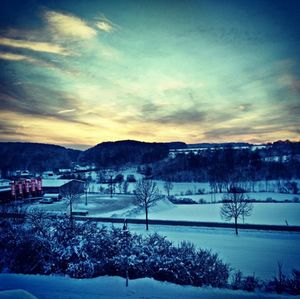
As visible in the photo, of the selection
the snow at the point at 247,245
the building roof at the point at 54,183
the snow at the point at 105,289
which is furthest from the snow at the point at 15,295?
the building roof at the point at 54,183

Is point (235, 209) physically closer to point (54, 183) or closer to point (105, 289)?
point (105, 289)

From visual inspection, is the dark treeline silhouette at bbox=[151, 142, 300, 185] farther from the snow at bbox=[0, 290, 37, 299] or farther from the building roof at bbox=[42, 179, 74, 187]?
the snow at bbox=[0, 290, 37, 299]

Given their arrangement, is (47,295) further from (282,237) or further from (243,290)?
(282,237)

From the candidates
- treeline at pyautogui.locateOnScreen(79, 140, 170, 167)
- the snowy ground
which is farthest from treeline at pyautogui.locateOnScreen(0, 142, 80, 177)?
the snowy ground

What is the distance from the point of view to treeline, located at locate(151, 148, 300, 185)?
72.0m

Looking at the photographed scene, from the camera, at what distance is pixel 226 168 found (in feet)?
266

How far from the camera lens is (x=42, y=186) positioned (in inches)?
2071

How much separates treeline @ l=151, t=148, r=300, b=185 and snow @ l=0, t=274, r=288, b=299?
56285 millimetres

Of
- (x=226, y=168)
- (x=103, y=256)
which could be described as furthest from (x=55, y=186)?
(x=226, y=168)

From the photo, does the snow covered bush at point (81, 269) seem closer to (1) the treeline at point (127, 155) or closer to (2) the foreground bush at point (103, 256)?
(2) the foreground bush at point (103, 256)

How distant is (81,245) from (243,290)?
278 inches

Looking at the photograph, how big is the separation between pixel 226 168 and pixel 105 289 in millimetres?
74685

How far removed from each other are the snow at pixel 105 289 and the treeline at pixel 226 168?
56285 mm

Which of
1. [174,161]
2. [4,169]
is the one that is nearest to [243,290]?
[174,161]
